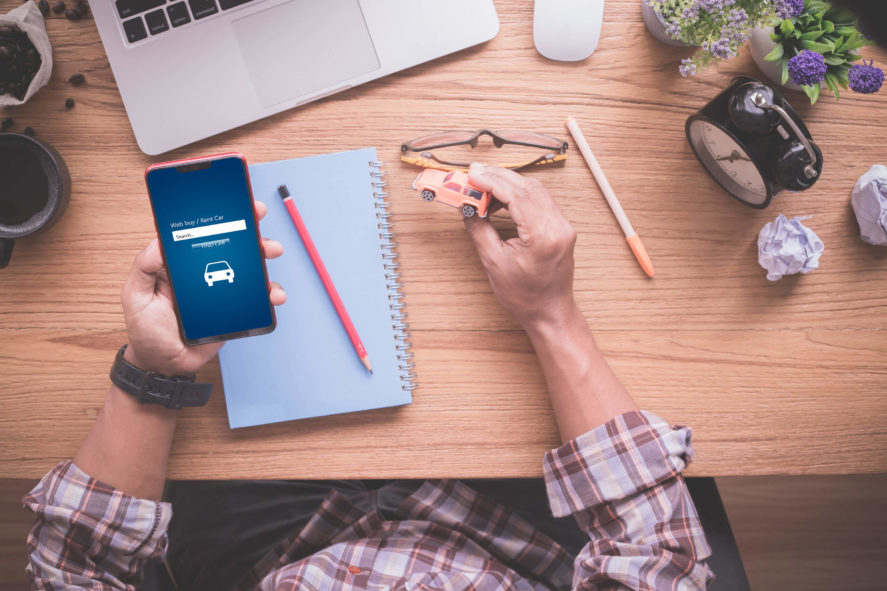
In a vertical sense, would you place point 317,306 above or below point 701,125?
below

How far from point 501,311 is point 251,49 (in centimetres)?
55

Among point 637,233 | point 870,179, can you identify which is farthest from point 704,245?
point 870,179

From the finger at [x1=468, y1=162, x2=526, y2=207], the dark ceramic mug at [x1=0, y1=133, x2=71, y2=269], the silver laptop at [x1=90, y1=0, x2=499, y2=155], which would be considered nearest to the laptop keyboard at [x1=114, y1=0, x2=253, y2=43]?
the silver laptop at [x1=90, y1=0, x2=499, y2=155]

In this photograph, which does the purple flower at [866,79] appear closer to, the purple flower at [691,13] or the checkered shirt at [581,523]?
the purple flower at [691,13]

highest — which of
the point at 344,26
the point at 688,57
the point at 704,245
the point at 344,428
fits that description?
the point at 344,26

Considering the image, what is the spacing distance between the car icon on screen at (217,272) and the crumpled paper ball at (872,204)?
933 mm

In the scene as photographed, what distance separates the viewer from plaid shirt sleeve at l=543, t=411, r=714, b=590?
0.73 meters

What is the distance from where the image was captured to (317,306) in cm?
84

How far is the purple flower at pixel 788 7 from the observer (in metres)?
0.70

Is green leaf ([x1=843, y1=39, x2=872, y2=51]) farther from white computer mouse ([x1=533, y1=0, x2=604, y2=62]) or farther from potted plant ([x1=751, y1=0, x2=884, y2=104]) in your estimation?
white computer mouse ([x1=533, y1=0, x2=604, y2=62])

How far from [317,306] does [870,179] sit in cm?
86

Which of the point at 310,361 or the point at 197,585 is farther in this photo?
the point at 197,585

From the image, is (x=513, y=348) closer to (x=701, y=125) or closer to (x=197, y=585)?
(x=701, y=125)

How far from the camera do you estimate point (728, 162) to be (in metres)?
0.82
